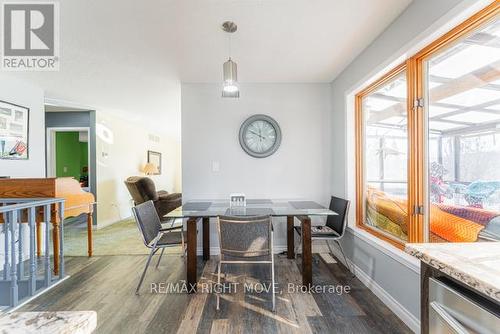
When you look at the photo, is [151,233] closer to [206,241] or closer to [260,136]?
[206,241]

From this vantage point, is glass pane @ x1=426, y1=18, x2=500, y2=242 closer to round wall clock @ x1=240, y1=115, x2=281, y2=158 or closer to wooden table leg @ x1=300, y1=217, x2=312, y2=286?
wooden table leg @ x1=300, y1=217, x2=312, y2=286

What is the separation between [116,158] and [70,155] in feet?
6.22

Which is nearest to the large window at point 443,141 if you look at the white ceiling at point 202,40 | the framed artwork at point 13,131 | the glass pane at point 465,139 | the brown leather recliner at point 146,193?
the glass pane at point 465,139

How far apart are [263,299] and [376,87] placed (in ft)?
7.92

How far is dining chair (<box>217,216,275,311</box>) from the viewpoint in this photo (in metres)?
2.03

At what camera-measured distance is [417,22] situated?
1.73 meters

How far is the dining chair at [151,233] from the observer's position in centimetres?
234

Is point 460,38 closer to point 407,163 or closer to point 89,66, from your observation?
point 407,163

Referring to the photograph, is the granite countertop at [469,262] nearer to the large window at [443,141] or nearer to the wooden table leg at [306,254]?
the large window at [443,141]

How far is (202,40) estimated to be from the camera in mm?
2283

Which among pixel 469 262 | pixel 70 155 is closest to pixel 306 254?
pixel 469 262

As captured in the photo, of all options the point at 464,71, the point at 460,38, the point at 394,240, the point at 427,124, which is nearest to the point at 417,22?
the point at 460,38

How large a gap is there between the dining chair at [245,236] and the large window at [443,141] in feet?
3.82

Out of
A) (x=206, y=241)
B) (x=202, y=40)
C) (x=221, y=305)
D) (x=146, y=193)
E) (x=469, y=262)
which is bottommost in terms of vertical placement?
(x=221, y=305)
